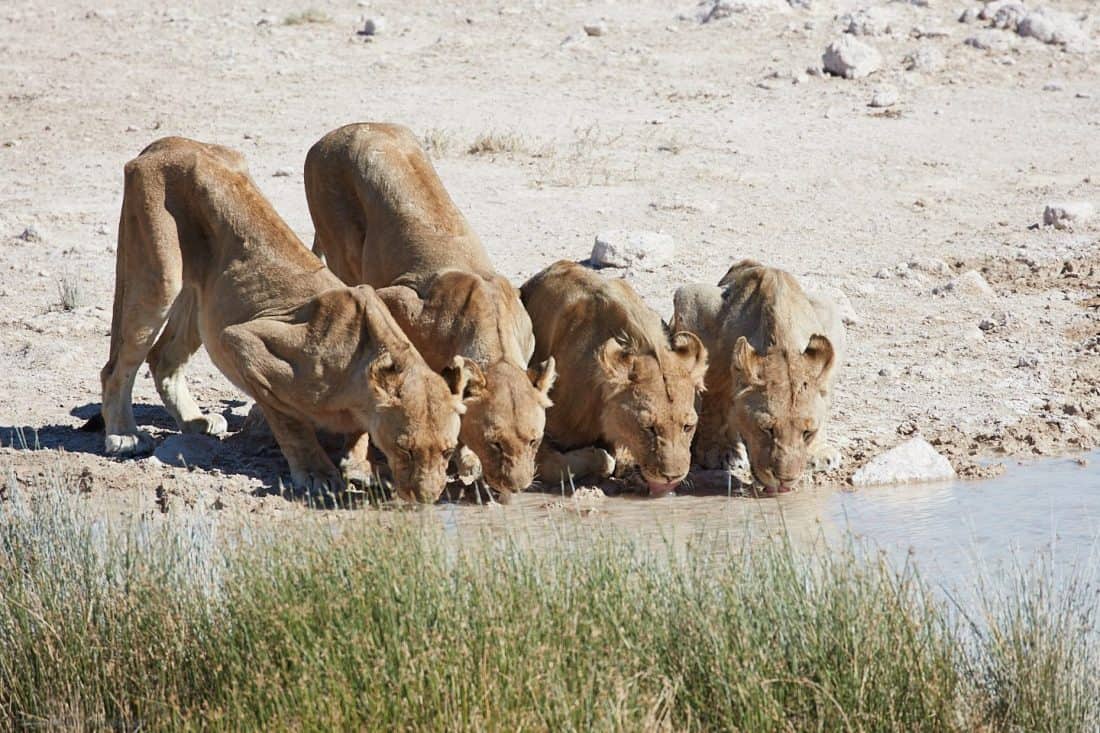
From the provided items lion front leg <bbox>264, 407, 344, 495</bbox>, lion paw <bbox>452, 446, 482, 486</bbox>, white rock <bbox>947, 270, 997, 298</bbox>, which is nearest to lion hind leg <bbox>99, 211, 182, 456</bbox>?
lion front leg <bbox>264, 407, 344, 495</bbox>

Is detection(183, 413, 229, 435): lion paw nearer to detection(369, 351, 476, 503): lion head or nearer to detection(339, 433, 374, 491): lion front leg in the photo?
detection(339, 433, 374, 491): lion front leg

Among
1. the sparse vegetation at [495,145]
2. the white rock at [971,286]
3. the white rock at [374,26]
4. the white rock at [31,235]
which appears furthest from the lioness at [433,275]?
the white rock at [374,26]

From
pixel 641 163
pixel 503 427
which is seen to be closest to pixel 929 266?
pixel 641 163

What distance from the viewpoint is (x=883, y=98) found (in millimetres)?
20594

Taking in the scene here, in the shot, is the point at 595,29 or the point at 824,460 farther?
the point at 595,29

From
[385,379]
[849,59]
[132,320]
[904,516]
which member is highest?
[385,379]

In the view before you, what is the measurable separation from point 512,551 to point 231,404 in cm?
566

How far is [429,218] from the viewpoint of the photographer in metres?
11.0

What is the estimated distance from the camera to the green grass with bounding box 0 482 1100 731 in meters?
5.88

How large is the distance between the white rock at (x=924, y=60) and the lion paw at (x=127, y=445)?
Result: 13820mm

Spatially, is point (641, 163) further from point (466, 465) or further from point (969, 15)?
point (466, 465)

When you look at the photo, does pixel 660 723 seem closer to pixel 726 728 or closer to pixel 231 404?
pixel 726 728

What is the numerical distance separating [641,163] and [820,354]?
8.56 metres

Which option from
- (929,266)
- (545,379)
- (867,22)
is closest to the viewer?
(545,379)
